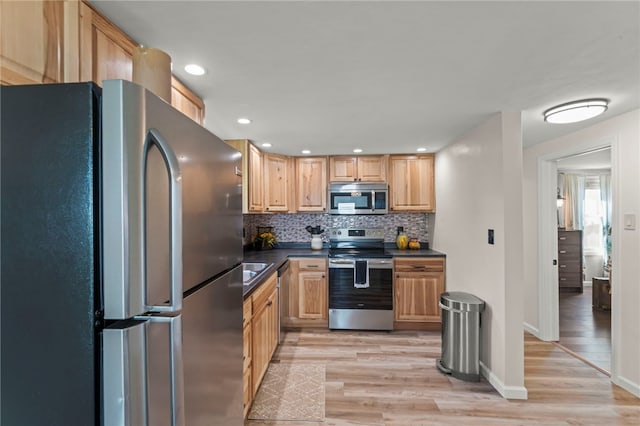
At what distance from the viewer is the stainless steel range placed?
350 cm

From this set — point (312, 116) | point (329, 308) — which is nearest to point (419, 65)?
point (312, 116)

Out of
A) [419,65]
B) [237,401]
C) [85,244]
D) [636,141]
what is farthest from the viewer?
[636,141]

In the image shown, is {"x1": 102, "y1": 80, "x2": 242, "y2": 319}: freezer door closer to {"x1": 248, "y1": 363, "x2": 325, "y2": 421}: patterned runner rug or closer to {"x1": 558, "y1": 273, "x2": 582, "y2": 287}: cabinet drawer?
{"x1": 248, "y1": 363, "x2": 325, "y2": 421}: patterned runner rug

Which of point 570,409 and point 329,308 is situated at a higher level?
point 329,308

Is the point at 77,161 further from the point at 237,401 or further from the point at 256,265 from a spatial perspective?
the point at 256,265

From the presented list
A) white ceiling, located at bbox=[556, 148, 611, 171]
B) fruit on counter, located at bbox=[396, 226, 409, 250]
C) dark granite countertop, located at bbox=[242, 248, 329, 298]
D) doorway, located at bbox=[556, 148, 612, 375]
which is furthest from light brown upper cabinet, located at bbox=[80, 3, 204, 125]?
doorway, located at bbox=[556, 148, 612, 375]

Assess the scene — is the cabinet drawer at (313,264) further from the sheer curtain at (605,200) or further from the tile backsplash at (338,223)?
the sheer curtain at (605,200)

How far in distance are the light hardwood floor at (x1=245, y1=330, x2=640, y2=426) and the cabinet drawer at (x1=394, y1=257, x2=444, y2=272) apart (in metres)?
0.85

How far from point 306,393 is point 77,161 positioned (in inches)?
89.9

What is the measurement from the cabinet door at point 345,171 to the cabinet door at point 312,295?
1.32m

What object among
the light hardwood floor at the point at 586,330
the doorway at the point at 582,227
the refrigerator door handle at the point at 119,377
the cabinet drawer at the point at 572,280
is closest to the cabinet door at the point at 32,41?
the refrigerator door handle at the point at 119,377

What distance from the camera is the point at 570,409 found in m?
2.09

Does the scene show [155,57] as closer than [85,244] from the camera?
No

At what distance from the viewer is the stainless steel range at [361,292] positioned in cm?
350
